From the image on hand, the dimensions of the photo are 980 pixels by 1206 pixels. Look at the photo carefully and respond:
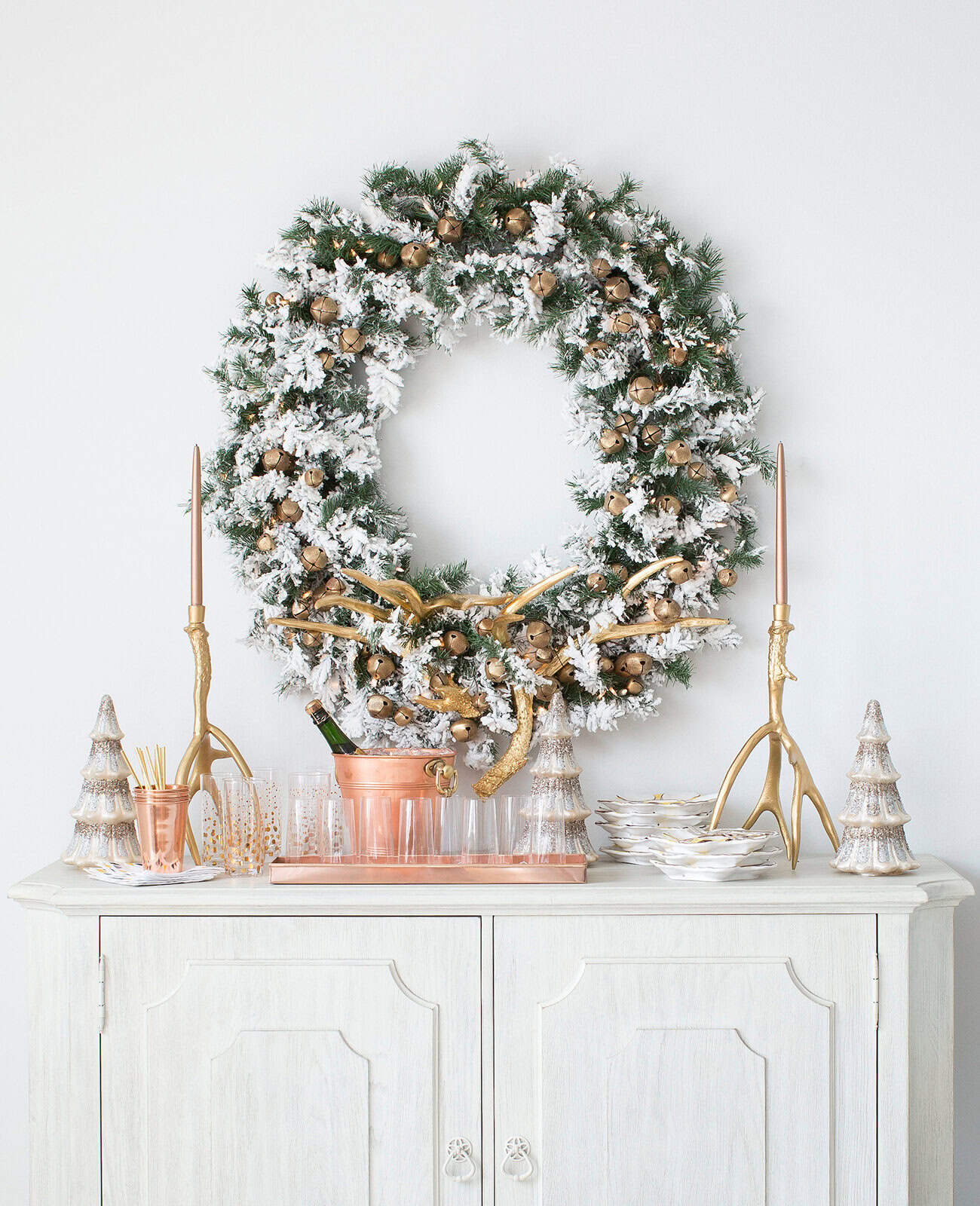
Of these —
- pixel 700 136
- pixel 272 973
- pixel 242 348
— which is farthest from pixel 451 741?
pixel 700 136

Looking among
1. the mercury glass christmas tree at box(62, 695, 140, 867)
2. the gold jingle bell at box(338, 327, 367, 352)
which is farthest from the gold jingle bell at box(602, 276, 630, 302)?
the mercury glass christmas tree at box(62, 695, 140, 867)

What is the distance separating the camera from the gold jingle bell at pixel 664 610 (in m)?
1.72

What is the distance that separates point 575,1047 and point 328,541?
832 mm

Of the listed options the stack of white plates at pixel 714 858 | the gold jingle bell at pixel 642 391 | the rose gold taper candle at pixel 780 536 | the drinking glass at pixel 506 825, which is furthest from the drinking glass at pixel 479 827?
the gold jingle bell at pixel 642 391

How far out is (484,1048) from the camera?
4.71ft

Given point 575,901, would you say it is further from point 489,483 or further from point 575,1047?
point 489,483

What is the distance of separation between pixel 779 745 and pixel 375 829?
2.11 ft

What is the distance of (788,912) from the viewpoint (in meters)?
1.43

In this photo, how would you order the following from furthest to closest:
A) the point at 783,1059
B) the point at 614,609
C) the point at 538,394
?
the point at 538,394 < the point at 614,609 < the point at 783,1059

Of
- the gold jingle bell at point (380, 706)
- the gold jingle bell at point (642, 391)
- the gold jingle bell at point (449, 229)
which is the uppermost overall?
the gold jingle bell at point (449, 229)

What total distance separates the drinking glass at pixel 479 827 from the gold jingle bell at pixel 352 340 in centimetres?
74

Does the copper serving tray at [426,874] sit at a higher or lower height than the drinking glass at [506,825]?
lower

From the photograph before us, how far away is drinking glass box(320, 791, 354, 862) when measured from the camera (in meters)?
1.58

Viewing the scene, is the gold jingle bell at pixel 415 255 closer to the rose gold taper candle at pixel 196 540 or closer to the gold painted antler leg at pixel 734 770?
the rose gold taper candle at pixel 196 540
